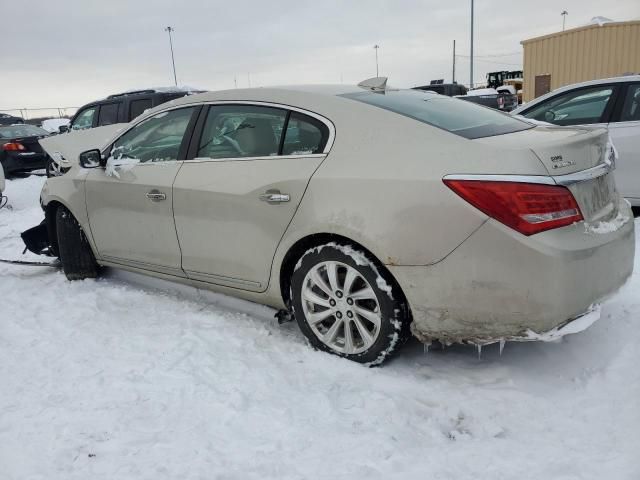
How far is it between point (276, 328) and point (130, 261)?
136 centimetres

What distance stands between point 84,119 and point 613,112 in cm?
906

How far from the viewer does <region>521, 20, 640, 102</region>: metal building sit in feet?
56.1

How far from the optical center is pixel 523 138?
9.07ft

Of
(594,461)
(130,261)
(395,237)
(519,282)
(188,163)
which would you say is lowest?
(594,461)

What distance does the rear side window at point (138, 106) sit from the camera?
31.3 ft

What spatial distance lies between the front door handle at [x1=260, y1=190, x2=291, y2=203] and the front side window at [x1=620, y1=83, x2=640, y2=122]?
430 centimetres

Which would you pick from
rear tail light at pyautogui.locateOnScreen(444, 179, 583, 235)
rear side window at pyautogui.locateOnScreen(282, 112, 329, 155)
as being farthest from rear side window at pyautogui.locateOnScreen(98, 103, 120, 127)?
rear tail light at pyautogui.locateOnScreen(444, 179, 583, 235)

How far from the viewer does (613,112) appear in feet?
18.5

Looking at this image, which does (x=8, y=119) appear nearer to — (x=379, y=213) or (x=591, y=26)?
(x=591, y=26)

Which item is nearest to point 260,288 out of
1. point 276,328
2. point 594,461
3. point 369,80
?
point 276,328

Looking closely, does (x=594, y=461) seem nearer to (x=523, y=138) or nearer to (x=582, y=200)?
(x=582, y=200)

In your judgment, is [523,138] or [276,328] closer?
[523,138]

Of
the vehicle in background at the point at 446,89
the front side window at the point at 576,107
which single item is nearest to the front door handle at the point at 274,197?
the front side window at the point at 576,107

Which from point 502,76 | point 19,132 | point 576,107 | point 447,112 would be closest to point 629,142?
point 576,107
